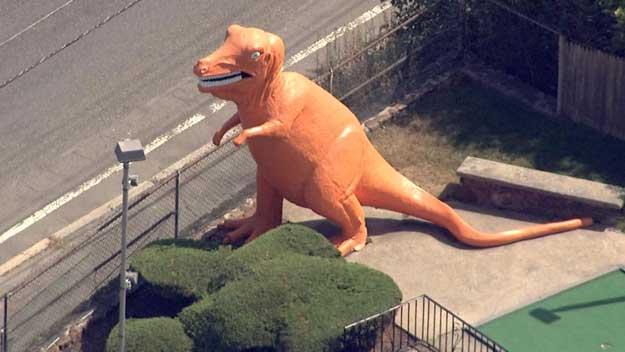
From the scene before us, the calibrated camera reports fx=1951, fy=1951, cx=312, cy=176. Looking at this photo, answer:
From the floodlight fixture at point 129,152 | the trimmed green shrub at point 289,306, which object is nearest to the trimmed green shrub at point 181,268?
the trimmed green shrub at point 289,306

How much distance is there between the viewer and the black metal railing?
24609mm

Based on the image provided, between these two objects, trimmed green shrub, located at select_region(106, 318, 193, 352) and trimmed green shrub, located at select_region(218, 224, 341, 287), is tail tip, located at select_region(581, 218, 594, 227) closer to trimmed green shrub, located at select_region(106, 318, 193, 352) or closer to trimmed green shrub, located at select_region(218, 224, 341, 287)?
trimmed green shrub, located at select_region(218, 224, 341, 287)

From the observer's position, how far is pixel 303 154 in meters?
26.1

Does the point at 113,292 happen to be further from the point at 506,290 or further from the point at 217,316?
the point at 506,290

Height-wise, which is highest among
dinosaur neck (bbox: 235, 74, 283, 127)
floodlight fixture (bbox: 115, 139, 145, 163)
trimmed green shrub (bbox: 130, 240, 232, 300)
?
floodlight fixture (bbox: 115, 139, 145, 163)

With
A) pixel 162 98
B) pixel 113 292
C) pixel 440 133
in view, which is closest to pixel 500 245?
pixel 440 133

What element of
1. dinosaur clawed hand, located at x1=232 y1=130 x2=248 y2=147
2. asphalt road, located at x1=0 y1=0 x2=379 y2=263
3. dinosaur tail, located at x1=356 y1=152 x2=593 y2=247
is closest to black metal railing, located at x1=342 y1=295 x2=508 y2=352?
dinosaur tail, located at x1=356 y1=152 x2=593 y2=247

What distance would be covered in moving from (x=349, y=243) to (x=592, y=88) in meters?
4.90

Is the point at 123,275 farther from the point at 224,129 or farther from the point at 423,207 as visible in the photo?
the point at 423,207

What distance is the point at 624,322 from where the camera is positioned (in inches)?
997

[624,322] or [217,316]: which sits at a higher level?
[217,316]

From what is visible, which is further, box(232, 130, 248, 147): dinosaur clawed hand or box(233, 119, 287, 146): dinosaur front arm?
box(233, 119, 287, 146): dinosaur front arm

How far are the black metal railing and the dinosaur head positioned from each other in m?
3.41

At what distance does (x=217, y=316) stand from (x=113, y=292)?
2.90 m
